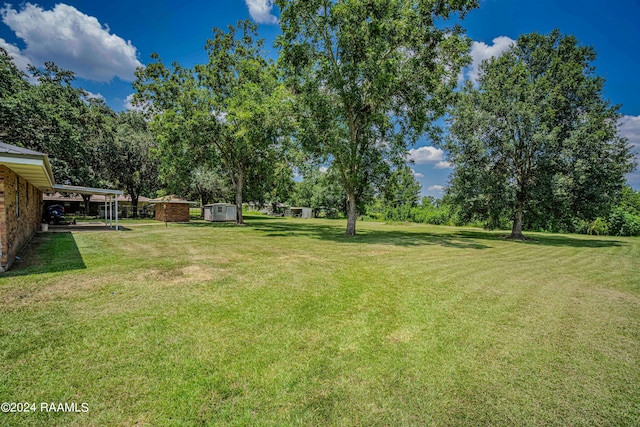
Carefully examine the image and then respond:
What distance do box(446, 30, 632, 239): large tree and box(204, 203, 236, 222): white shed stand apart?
75.2 ft

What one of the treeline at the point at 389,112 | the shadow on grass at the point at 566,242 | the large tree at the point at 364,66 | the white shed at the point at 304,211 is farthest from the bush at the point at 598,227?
the white shed at the point at 304,211

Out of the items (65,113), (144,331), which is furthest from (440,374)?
(65,113)

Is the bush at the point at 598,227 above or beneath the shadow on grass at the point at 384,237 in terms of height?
above

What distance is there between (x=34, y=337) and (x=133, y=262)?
4752 millimetres

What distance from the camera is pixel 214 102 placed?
23156mm

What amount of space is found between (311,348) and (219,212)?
97.7 feet

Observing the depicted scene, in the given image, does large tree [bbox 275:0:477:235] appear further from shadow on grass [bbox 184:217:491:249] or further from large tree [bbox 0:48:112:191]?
large tree [bbox 0:48:112:191]

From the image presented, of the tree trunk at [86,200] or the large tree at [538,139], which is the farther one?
the tree trunk at [86,200]

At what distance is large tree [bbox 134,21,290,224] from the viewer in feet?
73.2

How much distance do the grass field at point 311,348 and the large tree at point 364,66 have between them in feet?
36.7

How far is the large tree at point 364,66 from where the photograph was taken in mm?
15094

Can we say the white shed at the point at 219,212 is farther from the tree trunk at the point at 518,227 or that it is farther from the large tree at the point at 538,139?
the tree trunk at the point at 518,227

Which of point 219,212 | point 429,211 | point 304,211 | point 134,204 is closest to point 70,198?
point 134,204

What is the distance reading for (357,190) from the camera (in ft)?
62.6
